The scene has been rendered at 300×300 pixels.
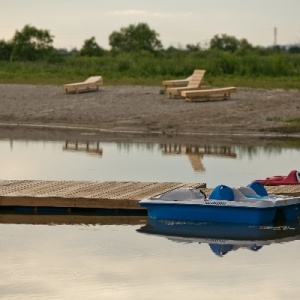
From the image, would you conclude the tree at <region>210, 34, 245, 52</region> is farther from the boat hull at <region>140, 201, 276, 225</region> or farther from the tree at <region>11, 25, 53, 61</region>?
the boat hull at <region>140, 201, 276, 225</region>

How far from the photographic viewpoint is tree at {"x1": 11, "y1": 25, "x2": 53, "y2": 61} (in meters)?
73.8

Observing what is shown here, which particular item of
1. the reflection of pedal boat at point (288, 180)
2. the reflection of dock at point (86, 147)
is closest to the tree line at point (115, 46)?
the reflection of dock at point (86, 147)

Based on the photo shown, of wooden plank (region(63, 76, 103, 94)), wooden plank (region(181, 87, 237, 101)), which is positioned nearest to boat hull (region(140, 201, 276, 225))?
wooden plank (region(181, 87, 237, 101))

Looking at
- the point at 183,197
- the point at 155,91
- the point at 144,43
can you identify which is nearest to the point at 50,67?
the point at 155,91

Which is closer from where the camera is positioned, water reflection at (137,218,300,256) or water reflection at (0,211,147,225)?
water reflection at (137,218,300,256)

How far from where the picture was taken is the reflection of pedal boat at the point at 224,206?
2028cm

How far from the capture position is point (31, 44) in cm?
7588

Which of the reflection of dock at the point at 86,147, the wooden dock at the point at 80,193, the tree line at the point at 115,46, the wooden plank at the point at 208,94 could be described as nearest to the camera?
the wooden dock at the point at 80,193

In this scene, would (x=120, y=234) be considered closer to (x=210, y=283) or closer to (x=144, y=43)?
(x=210, y=283)

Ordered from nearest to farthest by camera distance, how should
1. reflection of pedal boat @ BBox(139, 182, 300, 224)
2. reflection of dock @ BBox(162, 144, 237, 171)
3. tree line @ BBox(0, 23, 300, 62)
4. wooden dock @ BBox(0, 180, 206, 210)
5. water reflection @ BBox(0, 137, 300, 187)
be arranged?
reflection of pedal boat @ BBox(139, 182, 300, 224), wooden dock @ BBox(0, 180, 206, 210), water reflection @ BBox(0, 137, 300, 187), reflection of dock @ BBox(162, 144, 237, 171), tree line @ BBox(0, 23, 300, 62)

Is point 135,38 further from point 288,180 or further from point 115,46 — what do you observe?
point 288,180

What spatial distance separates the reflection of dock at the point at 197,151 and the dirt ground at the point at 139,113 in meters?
3.07

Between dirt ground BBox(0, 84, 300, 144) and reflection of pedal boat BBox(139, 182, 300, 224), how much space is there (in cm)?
1486

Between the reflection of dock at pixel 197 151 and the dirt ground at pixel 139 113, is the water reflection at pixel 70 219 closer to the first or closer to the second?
the reflection of dock at pixel 197 151
